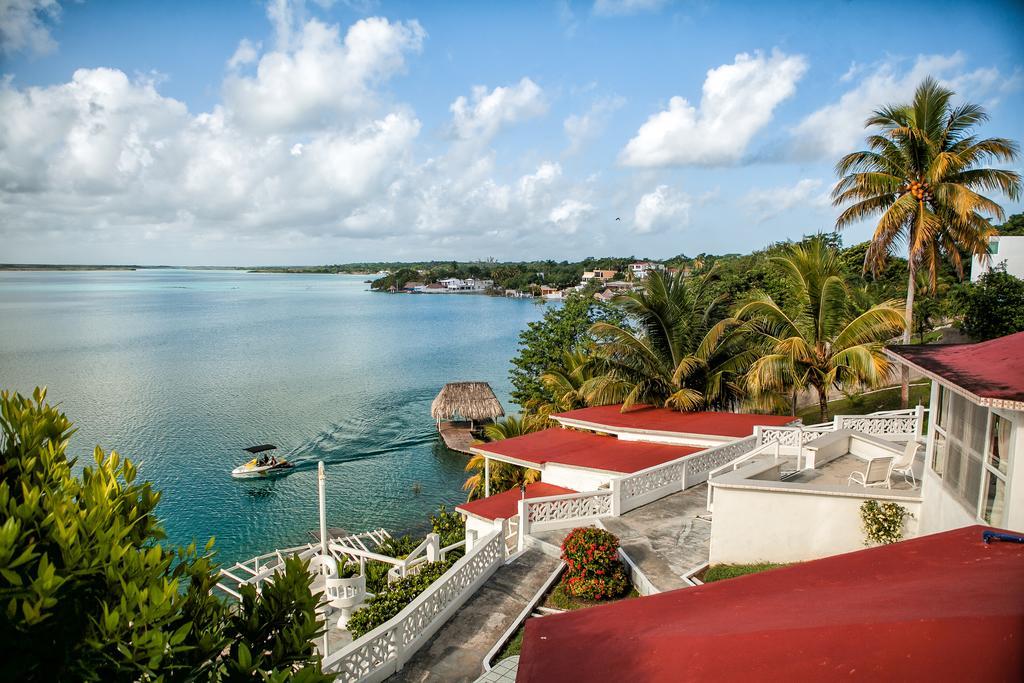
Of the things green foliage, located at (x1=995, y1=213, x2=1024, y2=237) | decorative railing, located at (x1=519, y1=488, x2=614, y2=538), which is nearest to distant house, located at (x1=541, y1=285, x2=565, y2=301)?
green foliage, located at (x1=995, y1=213, x2=1024, y2=237)

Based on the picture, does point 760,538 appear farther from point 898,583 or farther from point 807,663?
point 807,663

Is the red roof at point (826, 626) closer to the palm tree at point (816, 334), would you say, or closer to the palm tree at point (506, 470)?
the palm tree at point (506, 470)

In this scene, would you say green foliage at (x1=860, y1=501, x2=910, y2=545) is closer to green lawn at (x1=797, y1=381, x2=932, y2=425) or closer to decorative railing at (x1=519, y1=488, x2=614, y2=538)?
decorative railing at (x1=519, y1=488, x2=614, y2=538)

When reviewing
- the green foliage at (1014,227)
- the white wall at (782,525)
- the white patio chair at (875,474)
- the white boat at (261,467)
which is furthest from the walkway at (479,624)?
the green foliage at (1014,227)

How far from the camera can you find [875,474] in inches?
442

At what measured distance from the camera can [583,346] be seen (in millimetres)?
26609

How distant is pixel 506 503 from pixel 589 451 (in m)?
2.62

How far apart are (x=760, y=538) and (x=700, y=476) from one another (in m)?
4.28

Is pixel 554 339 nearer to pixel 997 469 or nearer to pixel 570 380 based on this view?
pixel 570 380

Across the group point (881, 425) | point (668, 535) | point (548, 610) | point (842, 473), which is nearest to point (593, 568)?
point (548, 610)

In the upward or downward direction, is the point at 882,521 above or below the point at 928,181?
below

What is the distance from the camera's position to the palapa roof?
32.1m

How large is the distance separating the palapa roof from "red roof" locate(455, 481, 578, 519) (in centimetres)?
1803

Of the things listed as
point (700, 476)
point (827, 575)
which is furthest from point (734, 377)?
point (827, 575)
